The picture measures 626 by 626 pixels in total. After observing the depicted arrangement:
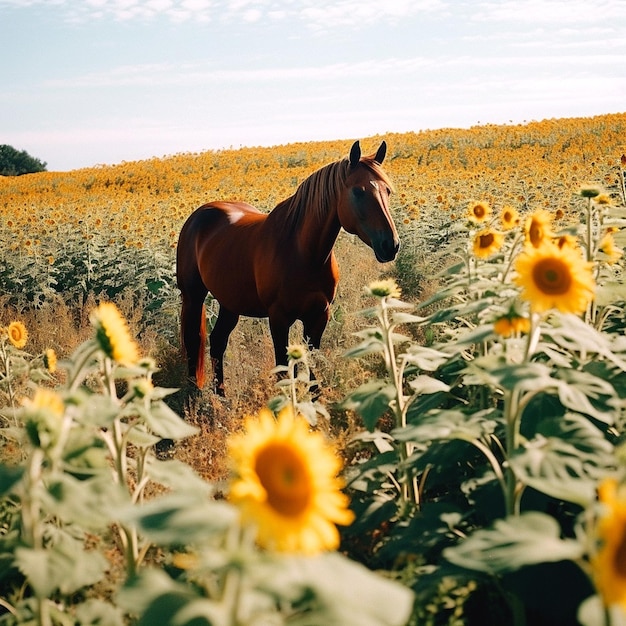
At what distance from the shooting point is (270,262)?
4.86 meters

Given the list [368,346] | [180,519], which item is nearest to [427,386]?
[368,346]

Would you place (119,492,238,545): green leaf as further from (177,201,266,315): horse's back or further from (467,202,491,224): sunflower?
(177,201,266,315): horse's back

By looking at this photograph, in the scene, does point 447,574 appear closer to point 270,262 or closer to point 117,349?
point 117,349

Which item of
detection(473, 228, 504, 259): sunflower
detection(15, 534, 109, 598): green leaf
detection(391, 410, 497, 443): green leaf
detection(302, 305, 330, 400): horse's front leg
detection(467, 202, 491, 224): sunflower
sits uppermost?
detection(467, 202, 491, 224): sunflower

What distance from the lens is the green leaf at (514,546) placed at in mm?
1316

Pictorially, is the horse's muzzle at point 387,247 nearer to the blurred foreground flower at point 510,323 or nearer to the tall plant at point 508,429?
the tall plant at point 508,429

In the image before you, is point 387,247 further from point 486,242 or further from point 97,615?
point 97,615

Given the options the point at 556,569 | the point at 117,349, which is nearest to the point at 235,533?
the point at 117,349

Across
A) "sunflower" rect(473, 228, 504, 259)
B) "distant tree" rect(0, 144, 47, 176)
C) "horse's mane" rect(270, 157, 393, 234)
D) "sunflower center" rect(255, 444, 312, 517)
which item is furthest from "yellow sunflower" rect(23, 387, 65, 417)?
"distant tree" rect(0, 144, 47, 176)

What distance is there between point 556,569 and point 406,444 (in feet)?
2.94

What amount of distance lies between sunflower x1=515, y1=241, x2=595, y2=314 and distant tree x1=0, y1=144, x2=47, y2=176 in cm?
4800

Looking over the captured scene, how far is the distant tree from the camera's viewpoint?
45.1 m

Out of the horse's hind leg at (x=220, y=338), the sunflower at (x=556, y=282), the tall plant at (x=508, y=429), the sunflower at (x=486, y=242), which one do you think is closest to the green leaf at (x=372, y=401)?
the tall plant at (x=508, y=429)

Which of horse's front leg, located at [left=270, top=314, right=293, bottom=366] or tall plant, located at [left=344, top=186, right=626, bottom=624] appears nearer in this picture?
tall plant, located at [left=344, top=186, right=626, bottom=624]
